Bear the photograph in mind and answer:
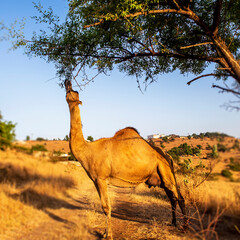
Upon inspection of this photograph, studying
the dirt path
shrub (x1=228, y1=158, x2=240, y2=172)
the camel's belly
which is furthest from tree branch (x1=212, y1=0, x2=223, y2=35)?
the dirt path

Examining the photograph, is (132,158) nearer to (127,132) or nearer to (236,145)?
(127,132)

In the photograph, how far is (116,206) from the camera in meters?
9.77

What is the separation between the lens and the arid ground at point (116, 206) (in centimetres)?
426

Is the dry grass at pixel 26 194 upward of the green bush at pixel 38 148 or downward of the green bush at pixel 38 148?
downward

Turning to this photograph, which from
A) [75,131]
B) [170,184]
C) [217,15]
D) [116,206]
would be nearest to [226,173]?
[170,184]

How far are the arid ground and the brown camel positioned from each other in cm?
93

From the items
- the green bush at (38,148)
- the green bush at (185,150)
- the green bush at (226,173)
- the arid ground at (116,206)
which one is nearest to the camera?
the green bush at (226,173)

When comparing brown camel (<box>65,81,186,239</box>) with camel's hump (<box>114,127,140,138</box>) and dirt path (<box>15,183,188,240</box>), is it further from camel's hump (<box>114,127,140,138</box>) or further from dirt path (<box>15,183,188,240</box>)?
dirt path (<box>15,183,188,240</box>)

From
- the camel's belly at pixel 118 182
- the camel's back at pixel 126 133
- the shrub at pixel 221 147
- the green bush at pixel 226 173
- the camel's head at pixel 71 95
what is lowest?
the camel's belly at pixel 118 182

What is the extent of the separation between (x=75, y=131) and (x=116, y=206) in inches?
204

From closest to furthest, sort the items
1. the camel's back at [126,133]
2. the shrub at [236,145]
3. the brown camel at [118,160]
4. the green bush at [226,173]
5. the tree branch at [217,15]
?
the shrub at [236,145], the green bush at [226,173], the brown camel at [118,160], the camel's back at [126,133], the tree branch at [217,15]

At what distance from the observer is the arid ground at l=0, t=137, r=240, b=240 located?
4262mm

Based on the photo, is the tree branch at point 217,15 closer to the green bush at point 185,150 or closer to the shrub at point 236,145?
the green bush at point 185,150

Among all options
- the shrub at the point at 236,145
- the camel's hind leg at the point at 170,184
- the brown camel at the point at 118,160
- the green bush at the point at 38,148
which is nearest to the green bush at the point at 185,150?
the brown camel at the point at 118,160
